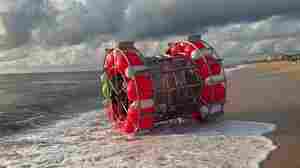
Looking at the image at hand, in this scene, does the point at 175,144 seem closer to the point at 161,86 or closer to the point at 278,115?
the point at 161,86

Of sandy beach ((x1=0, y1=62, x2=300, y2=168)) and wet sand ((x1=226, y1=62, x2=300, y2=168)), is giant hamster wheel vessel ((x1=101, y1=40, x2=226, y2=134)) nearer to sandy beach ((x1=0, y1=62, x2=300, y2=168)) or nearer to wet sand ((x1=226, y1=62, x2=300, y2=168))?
sandy beach ((x1=0, y1=62, x2=300, y2=168))

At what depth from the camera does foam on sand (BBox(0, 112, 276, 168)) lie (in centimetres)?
953

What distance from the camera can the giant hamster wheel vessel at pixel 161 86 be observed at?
12.5 meters

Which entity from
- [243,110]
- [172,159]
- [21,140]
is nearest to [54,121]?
[21,140]

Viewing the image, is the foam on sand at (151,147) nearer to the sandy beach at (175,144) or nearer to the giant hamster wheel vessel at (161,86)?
the sandy beach at (175,144)

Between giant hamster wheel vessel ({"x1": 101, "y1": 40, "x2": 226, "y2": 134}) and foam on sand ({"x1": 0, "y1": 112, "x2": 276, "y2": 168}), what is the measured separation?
55cm

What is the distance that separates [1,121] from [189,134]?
949 cm

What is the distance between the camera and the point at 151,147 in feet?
36.4

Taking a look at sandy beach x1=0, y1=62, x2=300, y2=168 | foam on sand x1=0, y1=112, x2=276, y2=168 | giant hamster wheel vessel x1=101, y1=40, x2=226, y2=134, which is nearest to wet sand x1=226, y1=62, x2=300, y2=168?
sandy beach x1=0, y1=62, x2=300, y2=168

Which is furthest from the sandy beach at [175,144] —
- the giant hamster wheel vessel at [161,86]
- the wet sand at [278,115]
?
the giant hamster wheel vessel at [161,86]

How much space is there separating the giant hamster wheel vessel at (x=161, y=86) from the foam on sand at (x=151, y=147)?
549mm

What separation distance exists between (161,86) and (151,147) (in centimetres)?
259

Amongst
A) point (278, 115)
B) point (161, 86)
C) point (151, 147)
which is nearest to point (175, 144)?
point (151, 147)

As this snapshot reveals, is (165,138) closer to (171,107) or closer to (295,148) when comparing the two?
(171,107)
